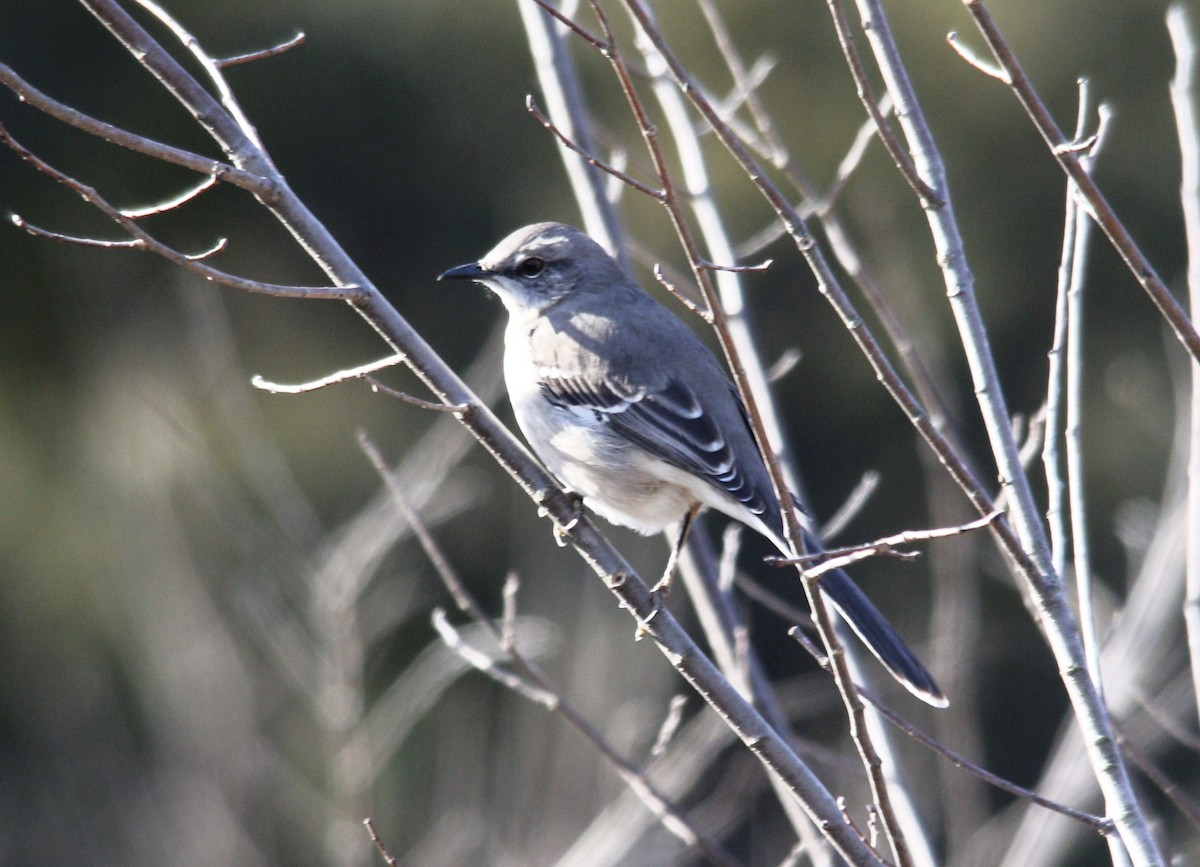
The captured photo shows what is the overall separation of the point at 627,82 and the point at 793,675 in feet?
29.8

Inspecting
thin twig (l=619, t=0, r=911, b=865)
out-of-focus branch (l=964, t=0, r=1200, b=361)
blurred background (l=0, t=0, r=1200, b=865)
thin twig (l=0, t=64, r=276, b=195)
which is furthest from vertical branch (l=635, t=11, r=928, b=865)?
blurred background (l=0, t=0, r=1200, b=865)

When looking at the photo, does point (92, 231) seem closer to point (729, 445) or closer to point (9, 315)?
point (9, 315)

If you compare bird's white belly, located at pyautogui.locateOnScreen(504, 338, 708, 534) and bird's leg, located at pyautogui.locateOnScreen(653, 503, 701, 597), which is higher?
bird's white belly, located at pyautogui.locateOnScreen(504, 338, 708, 534)

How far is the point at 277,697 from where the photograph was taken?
8.36 meters

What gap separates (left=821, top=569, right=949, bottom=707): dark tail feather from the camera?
307cm

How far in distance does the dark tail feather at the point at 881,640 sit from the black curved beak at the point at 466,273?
1.46 m

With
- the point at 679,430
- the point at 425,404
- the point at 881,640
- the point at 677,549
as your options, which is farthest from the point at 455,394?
the point at 679,430

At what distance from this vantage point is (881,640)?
10.7 ft

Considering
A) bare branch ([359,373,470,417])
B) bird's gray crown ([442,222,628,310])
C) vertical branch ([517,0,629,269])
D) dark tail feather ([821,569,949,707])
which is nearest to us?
bare branch ([359,373,470,417])

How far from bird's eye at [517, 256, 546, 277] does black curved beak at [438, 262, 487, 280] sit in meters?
0.12

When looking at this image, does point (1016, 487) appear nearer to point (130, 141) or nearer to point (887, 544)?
point (887, 544)

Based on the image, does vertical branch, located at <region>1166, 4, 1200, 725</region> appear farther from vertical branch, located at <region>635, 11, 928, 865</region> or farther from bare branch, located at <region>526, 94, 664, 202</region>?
bare branch, located at <region>526, 94, 664, 202</region>

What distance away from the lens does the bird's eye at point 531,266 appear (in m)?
4.28

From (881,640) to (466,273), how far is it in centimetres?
173
